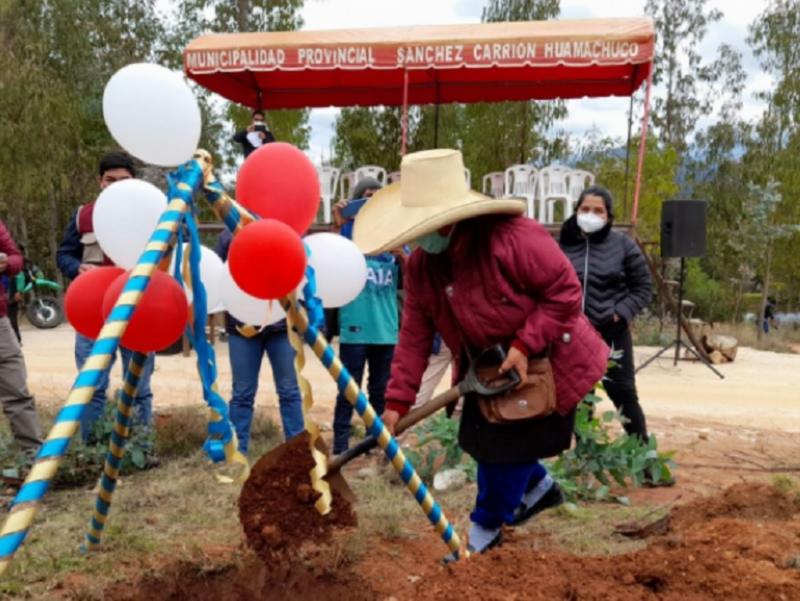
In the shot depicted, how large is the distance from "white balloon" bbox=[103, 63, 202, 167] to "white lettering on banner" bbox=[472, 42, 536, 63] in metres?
6.46

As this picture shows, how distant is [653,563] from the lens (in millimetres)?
2479

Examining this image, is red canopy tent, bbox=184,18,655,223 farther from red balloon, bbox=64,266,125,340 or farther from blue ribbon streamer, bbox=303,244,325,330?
red balloon, bbox=64,266,125,340

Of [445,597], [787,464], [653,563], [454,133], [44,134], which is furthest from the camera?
[454,133]

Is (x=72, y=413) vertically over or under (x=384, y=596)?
over

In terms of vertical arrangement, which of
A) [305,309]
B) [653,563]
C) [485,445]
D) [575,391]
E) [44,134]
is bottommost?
[653,563]

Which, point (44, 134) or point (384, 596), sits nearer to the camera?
point (384, 596)

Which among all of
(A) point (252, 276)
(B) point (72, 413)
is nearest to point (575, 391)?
(A) point (252, 276)

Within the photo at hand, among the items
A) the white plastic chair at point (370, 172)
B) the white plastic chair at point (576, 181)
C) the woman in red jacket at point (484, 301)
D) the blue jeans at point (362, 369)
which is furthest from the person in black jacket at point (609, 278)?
the white plastic chair at point (370, 172)

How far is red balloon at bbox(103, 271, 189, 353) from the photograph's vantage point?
2.22m

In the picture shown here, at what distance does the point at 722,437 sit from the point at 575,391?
3.57m

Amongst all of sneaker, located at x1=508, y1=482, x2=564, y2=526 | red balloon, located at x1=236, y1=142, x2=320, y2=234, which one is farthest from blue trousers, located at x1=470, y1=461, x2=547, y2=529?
red balloon, located at x1=236, y1=142, x2=320, y2=234

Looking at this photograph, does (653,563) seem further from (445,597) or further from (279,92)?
(279,92)

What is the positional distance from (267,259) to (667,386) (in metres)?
6.93

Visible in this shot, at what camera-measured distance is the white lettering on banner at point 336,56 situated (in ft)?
27.9
